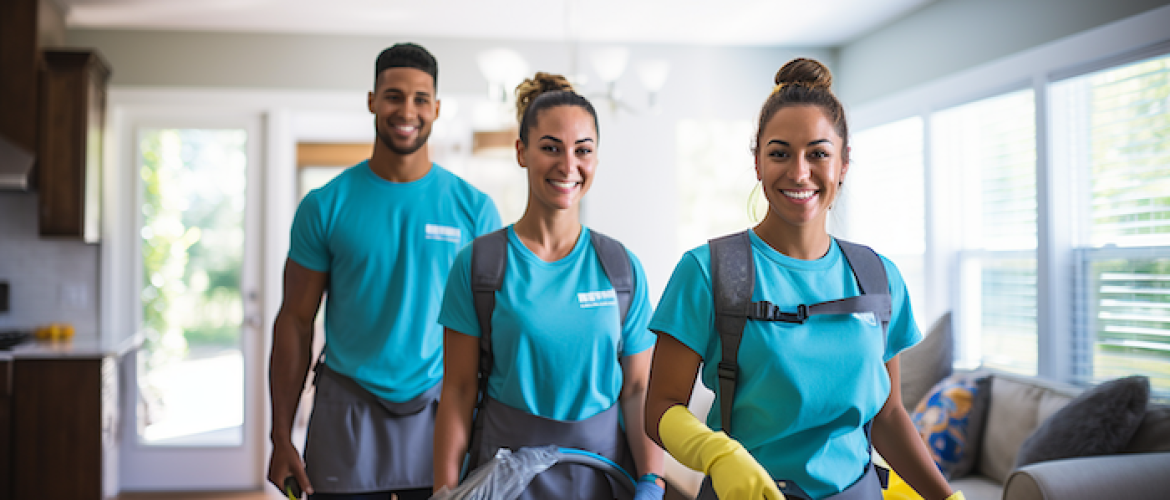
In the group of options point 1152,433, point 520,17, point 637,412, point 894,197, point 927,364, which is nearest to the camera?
point 637,412

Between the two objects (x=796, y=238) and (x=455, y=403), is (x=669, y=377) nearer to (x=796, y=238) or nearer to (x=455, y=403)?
(x=796, y=238)

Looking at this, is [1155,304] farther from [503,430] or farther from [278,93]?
[278,93]

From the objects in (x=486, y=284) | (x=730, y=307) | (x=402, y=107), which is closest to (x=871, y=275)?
(x=730, y=307)

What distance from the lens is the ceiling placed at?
13.4ft

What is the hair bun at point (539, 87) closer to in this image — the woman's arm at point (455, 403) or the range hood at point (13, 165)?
the woman's arm at point (455, 403)

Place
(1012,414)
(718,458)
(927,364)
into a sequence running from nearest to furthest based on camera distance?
(718,458) < (1012,414) < (927,364)

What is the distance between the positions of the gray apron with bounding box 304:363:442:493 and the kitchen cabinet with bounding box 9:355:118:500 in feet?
8.69

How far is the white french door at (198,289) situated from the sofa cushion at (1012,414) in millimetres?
3793

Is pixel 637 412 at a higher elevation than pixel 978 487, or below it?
higher

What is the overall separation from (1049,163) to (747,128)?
2048 millimetres

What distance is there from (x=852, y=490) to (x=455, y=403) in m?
0.66

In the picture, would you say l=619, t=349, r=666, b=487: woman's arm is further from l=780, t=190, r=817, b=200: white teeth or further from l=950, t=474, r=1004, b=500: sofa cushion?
l=950, t=474, r=1004, b=500: sofa cushion

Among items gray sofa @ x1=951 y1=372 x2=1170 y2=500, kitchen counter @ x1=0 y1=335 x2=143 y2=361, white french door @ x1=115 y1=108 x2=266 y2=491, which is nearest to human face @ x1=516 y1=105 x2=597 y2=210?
gray sofa @ x1=951 y1=372 x2=1170 y2=500

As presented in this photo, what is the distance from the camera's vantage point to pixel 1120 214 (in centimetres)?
307
